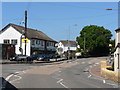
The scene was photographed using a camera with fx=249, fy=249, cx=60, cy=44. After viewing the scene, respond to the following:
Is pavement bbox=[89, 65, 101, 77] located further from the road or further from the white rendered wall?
the white rendered wall

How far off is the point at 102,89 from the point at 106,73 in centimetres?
796

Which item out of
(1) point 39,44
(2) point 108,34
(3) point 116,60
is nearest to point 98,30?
(2) point 108,34

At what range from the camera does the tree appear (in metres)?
85.9

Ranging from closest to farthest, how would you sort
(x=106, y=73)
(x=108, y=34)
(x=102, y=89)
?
(x=102, y=89) < (x=106, y=73) < (x=108, y=34)

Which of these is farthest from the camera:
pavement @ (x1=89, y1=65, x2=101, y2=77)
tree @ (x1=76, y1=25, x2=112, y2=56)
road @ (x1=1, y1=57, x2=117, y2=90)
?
tree @ (x1=76, y1=25, x2=112, y2=56)

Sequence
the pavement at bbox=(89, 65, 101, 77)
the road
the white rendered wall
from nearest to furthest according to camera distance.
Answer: the road → the pavement at bbox=(89, 65, 101, 77) → the white rendered wall

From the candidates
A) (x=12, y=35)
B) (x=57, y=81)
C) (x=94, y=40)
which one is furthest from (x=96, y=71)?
(x=94, y=40)

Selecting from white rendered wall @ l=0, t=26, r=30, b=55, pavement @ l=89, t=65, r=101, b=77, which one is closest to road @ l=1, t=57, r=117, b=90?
pavement @ l=89, t=65, r=101, b=77

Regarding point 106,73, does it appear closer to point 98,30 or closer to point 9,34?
point 9,34

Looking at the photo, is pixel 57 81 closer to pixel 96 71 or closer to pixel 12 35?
pixel 96 71

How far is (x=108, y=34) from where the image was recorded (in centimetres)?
9219

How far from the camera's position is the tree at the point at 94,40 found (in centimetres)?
8588

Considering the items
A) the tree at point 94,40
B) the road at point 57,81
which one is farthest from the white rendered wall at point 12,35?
the road at point 57,81

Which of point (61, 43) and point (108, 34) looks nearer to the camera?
point (108, 34)
